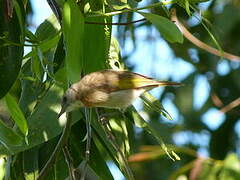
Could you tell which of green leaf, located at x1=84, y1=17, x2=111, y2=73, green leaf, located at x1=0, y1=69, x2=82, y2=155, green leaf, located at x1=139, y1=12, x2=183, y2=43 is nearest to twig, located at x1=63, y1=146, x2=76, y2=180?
green leaf, located at x1=0, y1=69, x2=82, y2=155

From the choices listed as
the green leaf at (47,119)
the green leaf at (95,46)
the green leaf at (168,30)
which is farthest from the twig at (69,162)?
the green leaf at (168,30)

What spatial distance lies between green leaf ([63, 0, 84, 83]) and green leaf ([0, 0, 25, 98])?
7.1 inches

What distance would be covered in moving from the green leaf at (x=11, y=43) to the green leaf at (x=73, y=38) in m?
0.18

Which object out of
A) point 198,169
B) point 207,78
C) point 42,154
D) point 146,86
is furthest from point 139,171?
point 146,86

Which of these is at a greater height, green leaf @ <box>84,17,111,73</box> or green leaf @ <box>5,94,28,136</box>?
green leaf @ <box>84,17,111,73</box>

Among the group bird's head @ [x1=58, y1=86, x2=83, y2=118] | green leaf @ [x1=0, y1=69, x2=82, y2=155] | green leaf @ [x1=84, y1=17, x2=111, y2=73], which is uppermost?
green leaf @ [x1=84, y1=17, x2=111, y2=73]

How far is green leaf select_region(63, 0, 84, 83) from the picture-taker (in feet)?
4.83

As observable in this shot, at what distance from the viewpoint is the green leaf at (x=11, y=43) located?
5.38 ft

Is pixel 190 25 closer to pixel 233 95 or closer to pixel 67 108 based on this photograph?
pixel 233 95

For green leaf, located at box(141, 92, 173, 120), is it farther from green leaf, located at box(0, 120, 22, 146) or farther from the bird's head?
green leaf, located at box(0, 120, 22, 146)

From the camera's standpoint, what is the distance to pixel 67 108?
1653mm

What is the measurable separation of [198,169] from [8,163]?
1417mm

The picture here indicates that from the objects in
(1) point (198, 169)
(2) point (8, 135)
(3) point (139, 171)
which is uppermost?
(2) point (8, 135)

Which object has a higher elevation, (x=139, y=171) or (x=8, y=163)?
(x=8, y=163)
